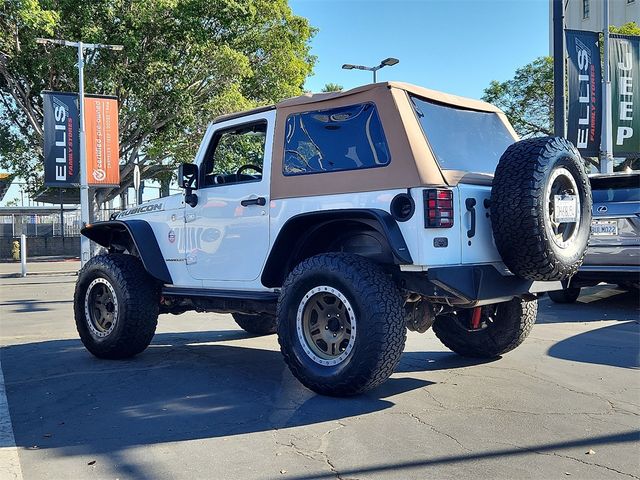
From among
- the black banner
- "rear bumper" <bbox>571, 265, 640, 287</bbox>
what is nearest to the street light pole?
the black banner

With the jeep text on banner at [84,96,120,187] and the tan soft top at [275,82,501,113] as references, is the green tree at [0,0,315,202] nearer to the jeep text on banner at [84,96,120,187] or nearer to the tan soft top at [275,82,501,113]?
the jeep text on banner at [84,96,120,187]

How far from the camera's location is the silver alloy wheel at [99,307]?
6.30m

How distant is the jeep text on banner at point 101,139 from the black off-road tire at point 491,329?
1470 cm

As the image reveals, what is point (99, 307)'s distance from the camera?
6461 millimetres

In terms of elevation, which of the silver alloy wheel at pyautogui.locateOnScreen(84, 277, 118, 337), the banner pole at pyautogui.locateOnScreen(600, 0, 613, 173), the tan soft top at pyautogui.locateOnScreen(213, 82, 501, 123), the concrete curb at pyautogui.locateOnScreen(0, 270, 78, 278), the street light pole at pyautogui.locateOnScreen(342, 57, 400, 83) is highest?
the street light pole at pyautogui.locateOnScreen(342, 57, 400, 83)

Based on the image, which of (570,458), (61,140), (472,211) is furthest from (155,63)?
(570,458)

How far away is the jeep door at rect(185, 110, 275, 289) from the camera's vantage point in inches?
207

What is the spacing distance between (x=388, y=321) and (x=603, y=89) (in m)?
12.2

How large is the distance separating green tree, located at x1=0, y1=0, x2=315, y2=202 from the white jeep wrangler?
15.4 m

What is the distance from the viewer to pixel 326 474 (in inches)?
129

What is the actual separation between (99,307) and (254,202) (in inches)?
92.6

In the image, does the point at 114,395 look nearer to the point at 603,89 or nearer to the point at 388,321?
the point at 388,321

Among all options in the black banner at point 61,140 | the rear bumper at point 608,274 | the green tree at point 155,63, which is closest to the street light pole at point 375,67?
the green tree at point 155,63

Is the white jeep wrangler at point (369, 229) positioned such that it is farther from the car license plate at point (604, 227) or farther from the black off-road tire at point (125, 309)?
the car license plate at point (604, 227)
